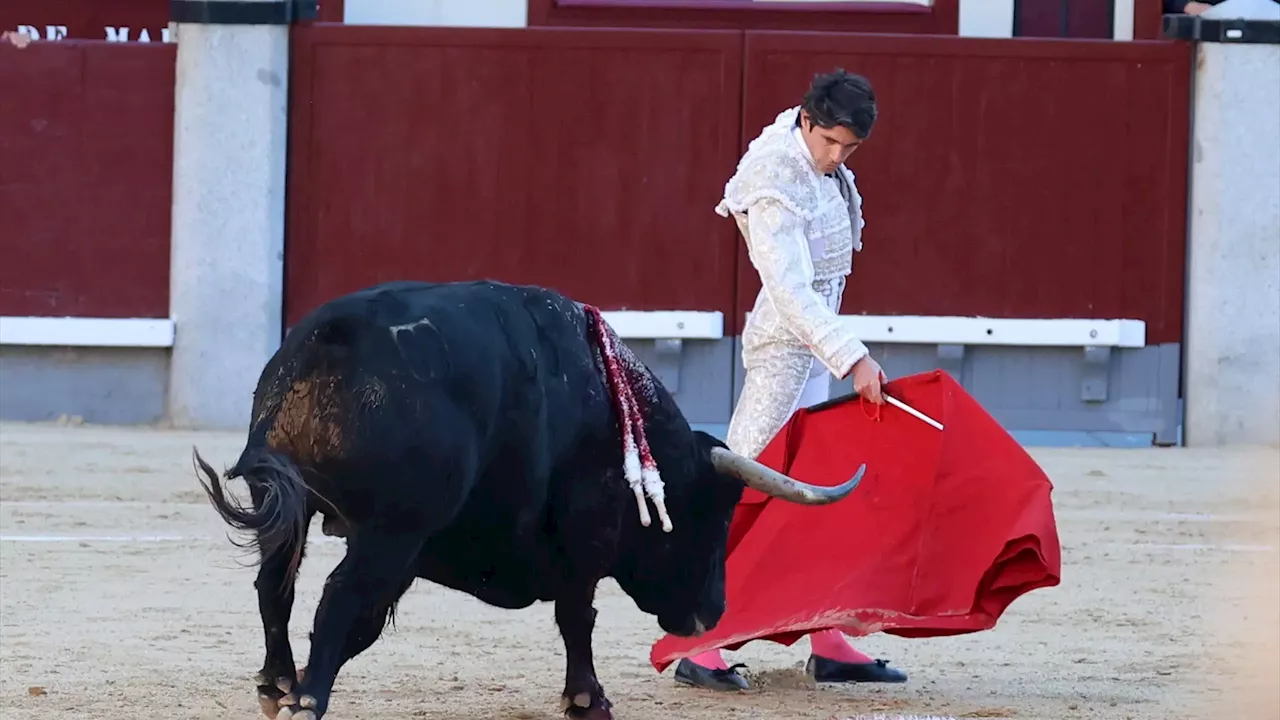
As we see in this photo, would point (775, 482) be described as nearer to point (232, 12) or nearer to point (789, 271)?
point (789, 271)

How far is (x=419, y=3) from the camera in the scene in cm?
907

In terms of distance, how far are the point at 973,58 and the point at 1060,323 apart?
1104 millimetres

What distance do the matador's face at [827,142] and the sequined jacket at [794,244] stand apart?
0.03 m

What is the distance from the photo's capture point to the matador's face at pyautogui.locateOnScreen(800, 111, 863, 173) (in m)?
3.68

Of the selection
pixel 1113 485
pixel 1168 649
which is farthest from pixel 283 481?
pixel 1113 485

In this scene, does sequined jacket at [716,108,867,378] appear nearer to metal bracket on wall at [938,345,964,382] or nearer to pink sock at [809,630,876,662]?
pink sock at [809,630,876,662]

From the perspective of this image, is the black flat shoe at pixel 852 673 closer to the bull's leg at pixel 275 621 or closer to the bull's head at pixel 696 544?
the bull's head at pixel 696 544

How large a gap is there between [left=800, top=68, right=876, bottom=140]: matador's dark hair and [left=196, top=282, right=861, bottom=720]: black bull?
0.52m

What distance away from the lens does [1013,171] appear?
866 centimetres

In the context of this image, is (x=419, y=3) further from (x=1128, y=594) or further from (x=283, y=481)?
(x=283, y=481)

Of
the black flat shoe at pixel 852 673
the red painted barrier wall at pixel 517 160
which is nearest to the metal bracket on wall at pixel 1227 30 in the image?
the red painted barrier wall at pixel 517 160

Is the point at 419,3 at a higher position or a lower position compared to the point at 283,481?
higher

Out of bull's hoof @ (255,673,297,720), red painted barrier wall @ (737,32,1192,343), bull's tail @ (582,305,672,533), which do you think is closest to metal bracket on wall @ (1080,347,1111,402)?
red painted barrier wall @ (737,32,1192,343)

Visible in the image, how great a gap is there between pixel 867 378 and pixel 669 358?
15.9 feet
